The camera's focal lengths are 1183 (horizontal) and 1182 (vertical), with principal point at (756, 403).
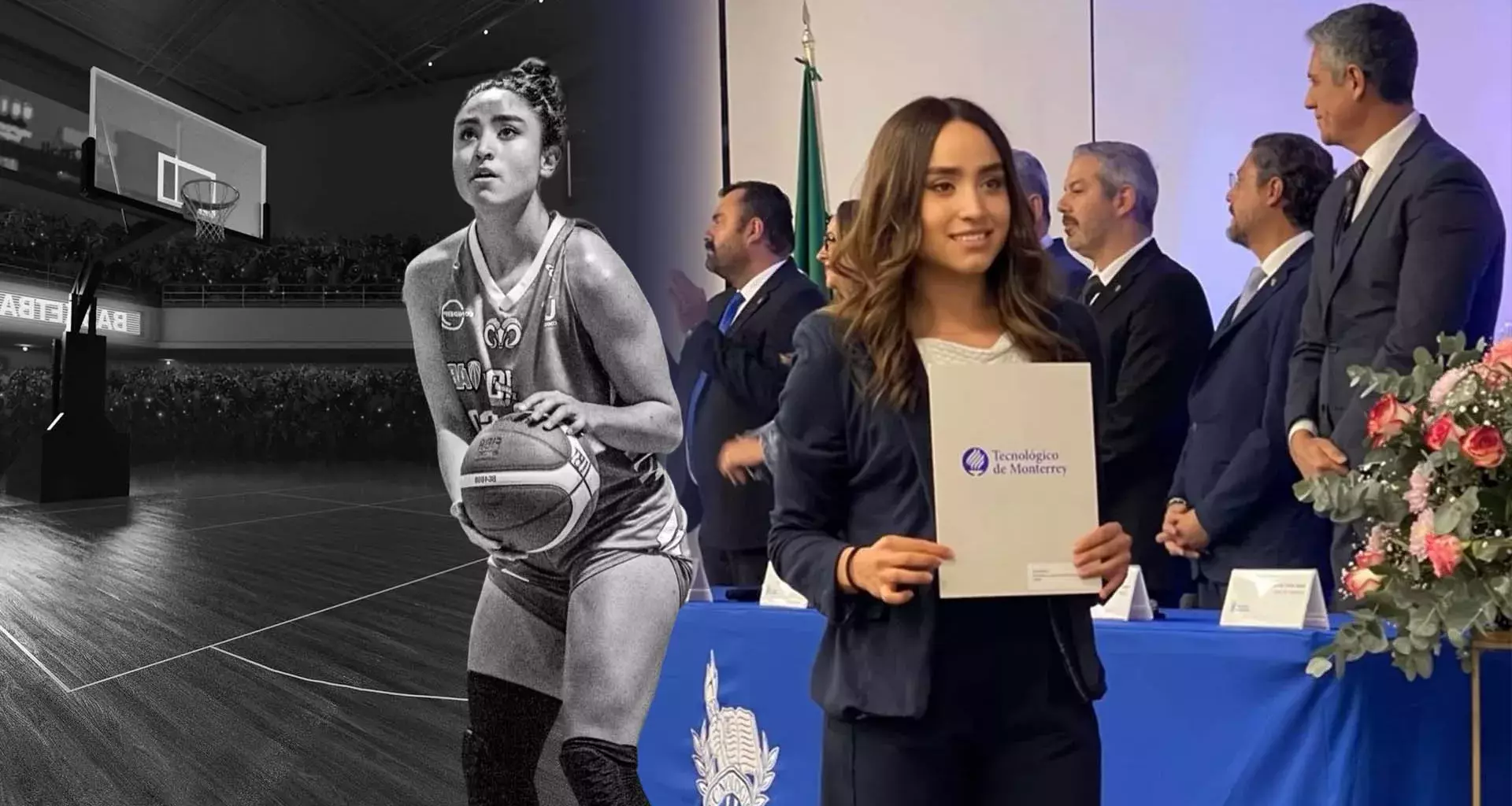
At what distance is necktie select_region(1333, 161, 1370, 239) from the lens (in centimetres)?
249

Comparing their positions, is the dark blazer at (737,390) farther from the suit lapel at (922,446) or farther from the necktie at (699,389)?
the suit lapel at (922,446)

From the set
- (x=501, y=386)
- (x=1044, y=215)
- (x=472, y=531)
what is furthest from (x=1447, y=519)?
(x=472, y=531)

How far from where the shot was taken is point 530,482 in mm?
2332

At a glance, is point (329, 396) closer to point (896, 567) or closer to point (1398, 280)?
point (896, 567)

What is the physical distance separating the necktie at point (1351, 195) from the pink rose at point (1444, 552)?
3.57ft

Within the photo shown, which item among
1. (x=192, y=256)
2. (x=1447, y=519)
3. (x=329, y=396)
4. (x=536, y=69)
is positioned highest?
(x=536, y=69)

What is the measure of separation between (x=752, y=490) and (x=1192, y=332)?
110cm

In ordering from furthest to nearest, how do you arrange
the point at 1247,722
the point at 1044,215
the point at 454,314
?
1. the point at 1044,215
2. the point at 454,314
3. the point at 1247,722

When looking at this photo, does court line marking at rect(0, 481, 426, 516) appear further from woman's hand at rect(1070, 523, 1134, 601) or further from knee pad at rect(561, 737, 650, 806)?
woman's hand at rect(1070, 523, 1134, 601)

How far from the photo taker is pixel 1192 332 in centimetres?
266

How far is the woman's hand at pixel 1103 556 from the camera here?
3.91 feet

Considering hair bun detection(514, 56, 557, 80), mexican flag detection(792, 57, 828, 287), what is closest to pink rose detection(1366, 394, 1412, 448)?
mexican flag detection(792, 57, 828, 287)

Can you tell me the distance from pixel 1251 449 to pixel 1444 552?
100 cm

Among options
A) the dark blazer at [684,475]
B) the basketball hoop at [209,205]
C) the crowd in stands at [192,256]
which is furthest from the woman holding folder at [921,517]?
the basketball hoop at [209,205]
